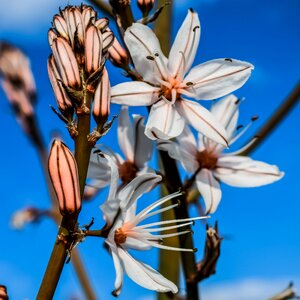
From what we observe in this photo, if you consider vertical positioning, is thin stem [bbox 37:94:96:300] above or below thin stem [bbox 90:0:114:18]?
below

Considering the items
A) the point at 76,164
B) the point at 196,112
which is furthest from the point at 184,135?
the point at 76,164

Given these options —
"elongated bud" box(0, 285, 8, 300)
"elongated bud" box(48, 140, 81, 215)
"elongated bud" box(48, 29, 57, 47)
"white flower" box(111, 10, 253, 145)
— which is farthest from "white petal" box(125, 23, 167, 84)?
"elongated bud" box(0, 285, 8, 300)

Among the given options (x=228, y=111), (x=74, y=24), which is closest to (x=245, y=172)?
(x=228, y=111)

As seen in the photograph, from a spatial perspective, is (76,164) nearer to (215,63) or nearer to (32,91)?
(215,63)

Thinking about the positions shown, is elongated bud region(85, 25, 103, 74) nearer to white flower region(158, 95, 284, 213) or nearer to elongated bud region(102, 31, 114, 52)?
elongated bud region(102, 31, 114, 52)

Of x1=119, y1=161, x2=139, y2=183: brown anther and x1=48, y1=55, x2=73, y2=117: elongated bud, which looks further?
x1=119, y1=161, x2=139, y2=183: brown anther

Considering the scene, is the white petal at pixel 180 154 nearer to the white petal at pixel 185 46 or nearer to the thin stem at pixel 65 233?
the white petal at pixel 185 46

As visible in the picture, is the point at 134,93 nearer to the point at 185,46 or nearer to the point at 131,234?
the point at 185,46
